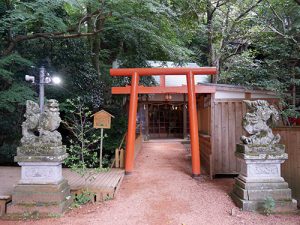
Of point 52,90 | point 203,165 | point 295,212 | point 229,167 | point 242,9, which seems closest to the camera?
point 295,212

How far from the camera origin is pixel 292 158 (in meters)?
5.58

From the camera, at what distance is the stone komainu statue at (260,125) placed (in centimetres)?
528

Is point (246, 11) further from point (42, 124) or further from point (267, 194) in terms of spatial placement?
point (42, 124)

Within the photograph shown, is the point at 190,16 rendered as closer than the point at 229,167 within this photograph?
No

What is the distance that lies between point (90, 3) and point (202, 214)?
659cm

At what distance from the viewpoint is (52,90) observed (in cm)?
1058

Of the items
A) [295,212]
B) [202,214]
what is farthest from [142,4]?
[295,212]

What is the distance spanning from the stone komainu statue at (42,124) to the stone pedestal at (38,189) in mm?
305

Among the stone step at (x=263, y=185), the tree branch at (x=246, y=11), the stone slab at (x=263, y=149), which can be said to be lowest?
the stone step at (x=263, y=185)

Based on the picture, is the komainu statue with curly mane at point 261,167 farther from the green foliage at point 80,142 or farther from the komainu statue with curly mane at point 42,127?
the komainu statue with curly mane at point 42,127

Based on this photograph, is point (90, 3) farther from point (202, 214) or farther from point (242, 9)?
point (242, 9)

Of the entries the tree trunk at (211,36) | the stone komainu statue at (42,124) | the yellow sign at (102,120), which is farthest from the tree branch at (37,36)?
the tree trunk at (211,36)

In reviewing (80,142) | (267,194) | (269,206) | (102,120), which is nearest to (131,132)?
(102,120)

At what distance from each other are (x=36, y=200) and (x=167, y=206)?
261cm
